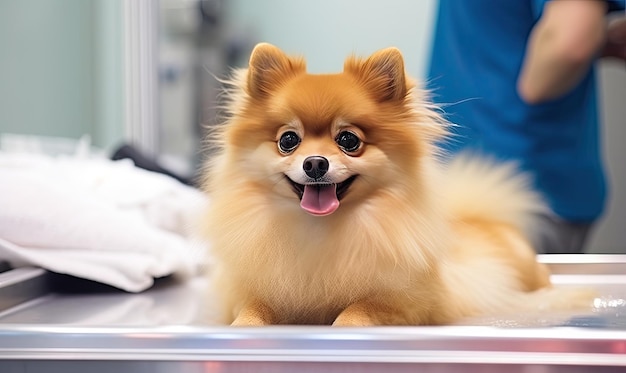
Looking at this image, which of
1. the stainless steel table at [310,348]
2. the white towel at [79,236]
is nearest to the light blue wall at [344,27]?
the white towel at [79,236]

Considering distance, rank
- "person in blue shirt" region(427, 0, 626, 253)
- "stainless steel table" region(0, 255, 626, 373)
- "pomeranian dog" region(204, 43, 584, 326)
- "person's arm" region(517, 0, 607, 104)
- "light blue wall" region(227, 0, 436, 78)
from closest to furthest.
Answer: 1. "stainless steel table" region(0, 255, 626, 373)
2. "pomeranian dog" region(204, 43, 584, 326)
3. "person's arm" region(517, 0, 607, 104)
4. "person in blue shirt" region(427, 0, 626, 253)
5. "light blue wall" region(227, 0, 436, 78)

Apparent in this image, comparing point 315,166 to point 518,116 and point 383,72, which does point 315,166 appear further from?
point 518,116

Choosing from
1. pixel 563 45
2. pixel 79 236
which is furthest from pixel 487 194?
pixel 79 236

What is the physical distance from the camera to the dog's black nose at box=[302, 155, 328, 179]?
0.58 metres

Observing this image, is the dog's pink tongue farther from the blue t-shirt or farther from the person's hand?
the person's hand

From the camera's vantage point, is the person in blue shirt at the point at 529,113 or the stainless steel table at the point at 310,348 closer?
the stainless steel table at the point at 310,348

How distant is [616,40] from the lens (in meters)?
1.31

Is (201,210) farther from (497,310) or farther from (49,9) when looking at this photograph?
(49,9)

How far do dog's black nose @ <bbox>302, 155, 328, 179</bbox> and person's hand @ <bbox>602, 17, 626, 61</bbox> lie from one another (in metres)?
0.93

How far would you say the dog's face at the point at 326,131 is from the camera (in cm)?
61

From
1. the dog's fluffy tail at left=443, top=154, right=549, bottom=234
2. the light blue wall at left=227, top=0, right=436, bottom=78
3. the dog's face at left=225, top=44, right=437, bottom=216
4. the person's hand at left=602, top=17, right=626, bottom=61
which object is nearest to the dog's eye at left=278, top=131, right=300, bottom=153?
the dog's face at left=225, top=44, right=437, bottom=216

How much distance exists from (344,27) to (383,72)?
179cm

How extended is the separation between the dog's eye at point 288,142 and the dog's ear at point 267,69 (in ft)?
0.21

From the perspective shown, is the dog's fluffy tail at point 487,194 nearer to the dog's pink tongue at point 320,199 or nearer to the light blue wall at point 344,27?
the dog's pink tongue at point 320,199
